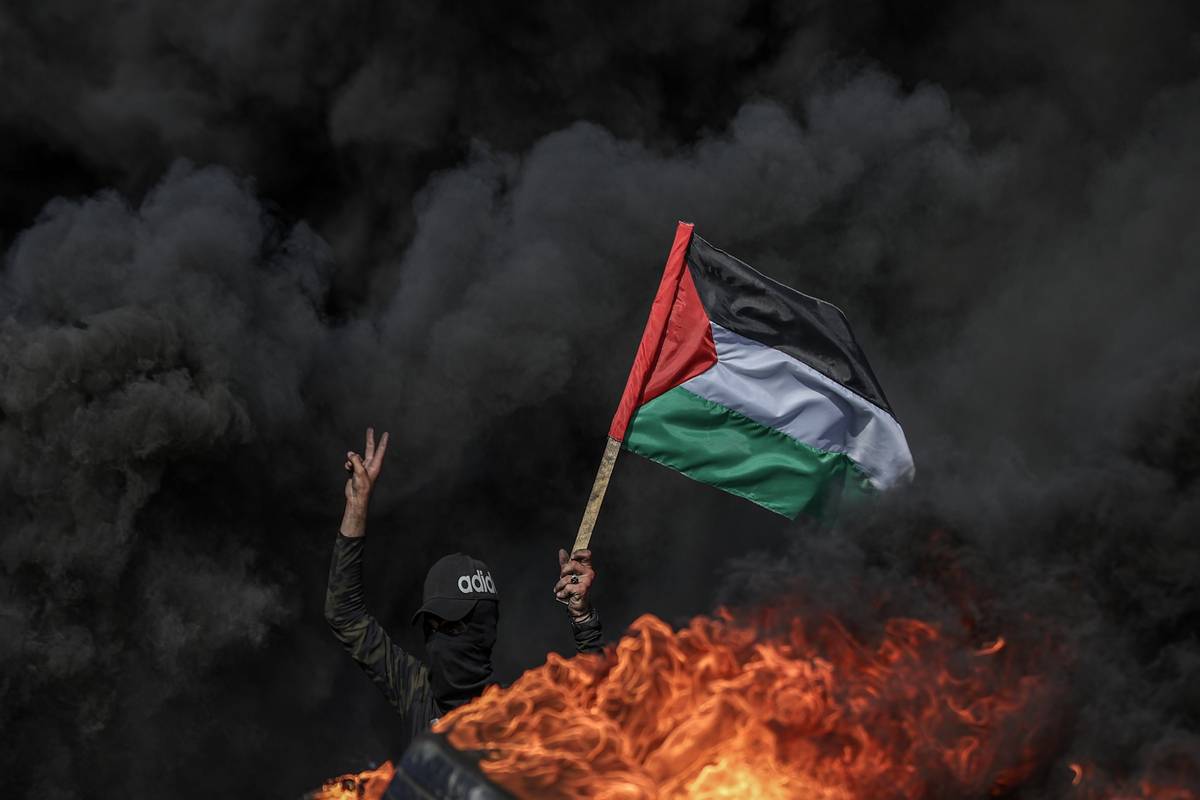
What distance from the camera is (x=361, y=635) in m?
4.34

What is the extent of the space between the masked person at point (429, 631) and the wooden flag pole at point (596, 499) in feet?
2.30

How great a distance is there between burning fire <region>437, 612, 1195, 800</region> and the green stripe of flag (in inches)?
88.0

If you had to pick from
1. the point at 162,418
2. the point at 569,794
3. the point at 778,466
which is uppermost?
the point at 778,466

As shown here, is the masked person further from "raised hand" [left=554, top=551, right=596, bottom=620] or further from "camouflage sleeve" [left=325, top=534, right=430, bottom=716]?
"raised hand" [left=554, top=551, right=596, bottom=620]

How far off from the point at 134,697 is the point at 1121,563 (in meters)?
6.90

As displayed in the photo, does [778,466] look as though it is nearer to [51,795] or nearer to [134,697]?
[134,697]

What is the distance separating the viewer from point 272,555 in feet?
28.4

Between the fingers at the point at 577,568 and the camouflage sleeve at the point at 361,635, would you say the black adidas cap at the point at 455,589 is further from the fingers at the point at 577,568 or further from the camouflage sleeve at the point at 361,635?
the fingers at the point at 577,568

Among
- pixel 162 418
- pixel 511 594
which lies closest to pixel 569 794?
pixel 162 418

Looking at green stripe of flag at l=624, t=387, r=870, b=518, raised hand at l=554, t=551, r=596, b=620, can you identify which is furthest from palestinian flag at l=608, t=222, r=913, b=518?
raised hand at l=554, t=551, r=596, b=620

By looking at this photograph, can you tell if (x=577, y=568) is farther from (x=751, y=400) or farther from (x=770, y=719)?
(x=770, y=719)

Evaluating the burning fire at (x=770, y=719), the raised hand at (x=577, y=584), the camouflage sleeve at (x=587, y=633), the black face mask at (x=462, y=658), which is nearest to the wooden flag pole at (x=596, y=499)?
the raised hand at (x=577, y=584)

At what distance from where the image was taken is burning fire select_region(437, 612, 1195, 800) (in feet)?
9.32

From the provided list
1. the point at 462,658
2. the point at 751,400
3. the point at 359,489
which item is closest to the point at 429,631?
the point at 462,658
